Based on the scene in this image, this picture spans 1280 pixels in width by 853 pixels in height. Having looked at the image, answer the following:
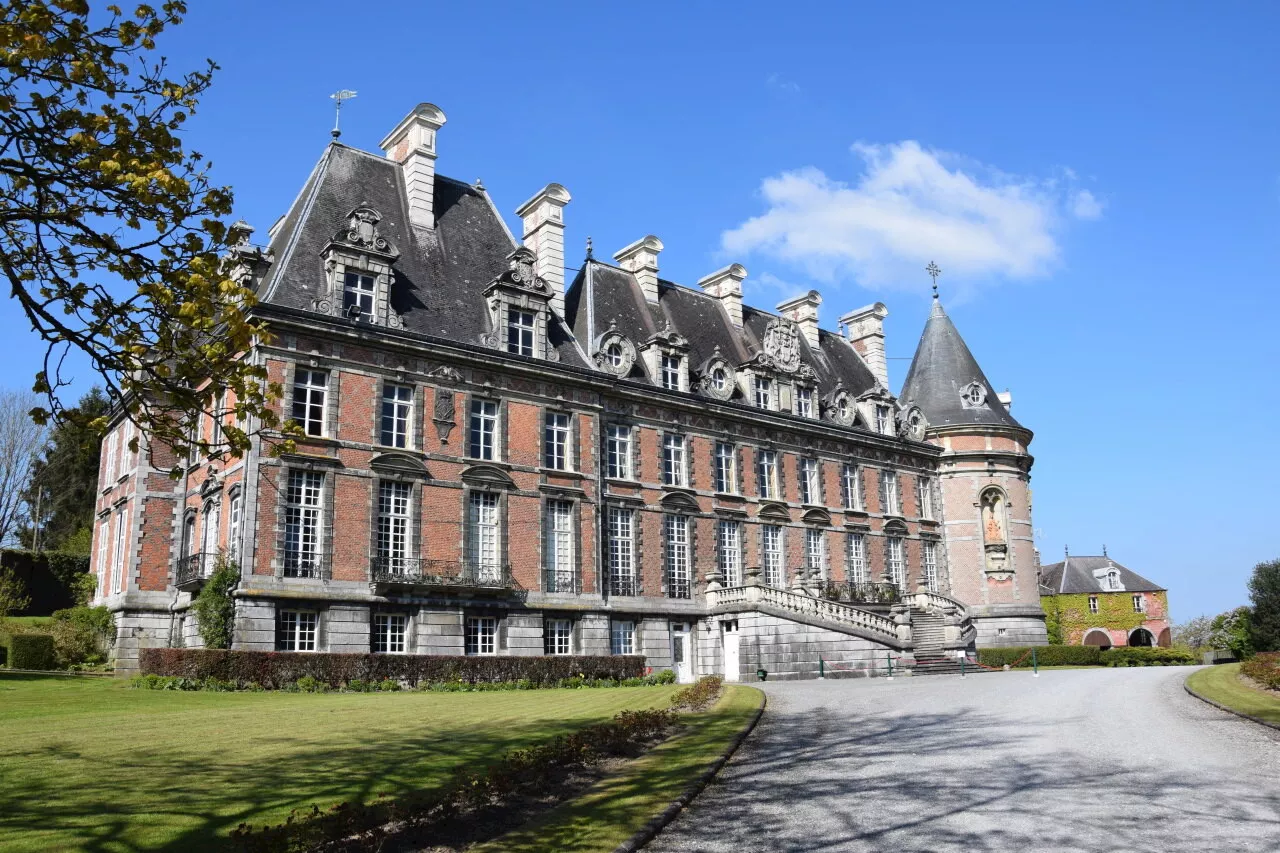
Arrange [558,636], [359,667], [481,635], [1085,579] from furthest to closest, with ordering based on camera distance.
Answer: [1085,579], [558,636], [481,635], [359,667]

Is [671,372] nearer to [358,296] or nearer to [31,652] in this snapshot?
[358,296]

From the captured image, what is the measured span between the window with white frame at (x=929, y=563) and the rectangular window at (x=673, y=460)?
14.0 metres

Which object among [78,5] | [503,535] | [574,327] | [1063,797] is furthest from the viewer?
[574,327]

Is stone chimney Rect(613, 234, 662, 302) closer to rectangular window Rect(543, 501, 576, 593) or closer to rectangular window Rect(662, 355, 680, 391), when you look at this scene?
rectangular window Rect(662, 355, 680, 391)

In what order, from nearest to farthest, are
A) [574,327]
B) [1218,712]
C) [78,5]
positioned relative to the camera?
[78,5], [1218,712], [574,327]

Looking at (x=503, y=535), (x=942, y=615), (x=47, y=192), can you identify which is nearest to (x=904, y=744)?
(x=47, y=192)

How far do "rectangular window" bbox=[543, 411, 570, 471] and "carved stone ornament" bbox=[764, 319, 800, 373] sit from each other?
11414 mm

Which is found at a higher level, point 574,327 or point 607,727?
point 574,327

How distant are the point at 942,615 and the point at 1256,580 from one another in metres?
11.2

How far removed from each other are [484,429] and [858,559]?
59.5 feet

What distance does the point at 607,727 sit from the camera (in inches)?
522

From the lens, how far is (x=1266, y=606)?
118 feet

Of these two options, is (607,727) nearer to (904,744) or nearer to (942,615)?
(904,744)

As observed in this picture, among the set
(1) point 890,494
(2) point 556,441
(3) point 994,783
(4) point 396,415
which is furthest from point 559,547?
(3) point 994,783
